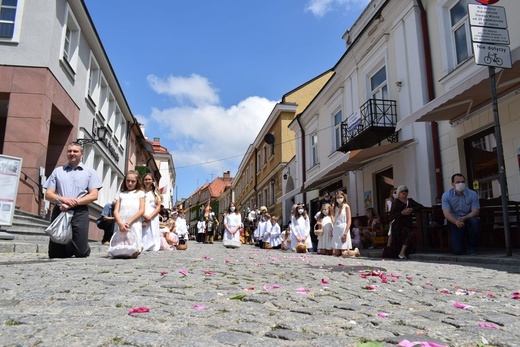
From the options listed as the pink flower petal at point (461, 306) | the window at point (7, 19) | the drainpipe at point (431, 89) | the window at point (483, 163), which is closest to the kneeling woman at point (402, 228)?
the window at point (483, 163)

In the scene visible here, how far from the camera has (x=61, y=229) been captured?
618cm

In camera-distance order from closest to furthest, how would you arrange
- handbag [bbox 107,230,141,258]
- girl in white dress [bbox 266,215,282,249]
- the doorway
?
handbag [bbox 107,230,141,258] → the doorway → girl in white dress [bbox 266,215,282,249]

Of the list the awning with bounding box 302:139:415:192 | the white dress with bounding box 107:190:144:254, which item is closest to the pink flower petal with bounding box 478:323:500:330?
the white dress with bounding box 107:190:144:254

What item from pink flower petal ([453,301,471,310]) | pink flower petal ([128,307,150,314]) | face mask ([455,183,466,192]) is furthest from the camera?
face mask ([455,183,466,192])

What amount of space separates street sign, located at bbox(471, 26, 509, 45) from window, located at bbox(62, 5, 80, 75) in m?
13.1

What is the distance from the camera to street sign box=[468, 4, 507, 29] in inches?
286

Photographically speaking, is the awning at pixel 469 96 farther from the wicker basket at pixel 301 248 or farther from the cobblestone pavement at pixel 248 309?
the wicker basket at pixel 301 248

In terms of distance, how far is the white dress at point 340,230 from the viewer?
33.8 feet

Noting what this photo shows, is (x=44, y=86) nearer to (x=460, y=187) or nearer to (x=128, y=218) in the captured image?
(x=128, y=218)

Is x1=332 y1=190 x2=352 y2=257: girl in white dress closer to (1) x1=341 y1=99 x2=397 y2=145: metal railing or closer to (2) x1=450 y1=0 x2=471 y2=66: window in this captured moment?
(1) x1=341 y1=99 x2=397 y2=145: metal railing

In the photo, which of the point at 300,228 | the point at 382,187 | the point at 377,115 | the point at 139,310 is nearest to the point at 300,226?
the point at 300,228

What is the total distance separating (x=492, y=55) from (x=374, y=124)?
688 centimetres

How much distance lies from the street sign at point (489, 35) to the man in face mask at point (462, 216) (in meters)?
2.63

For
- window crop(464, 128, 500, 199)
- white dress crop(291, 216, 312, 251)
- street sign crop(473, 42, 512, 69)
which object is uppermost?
street sign crop(473, 42, 512, 69)
